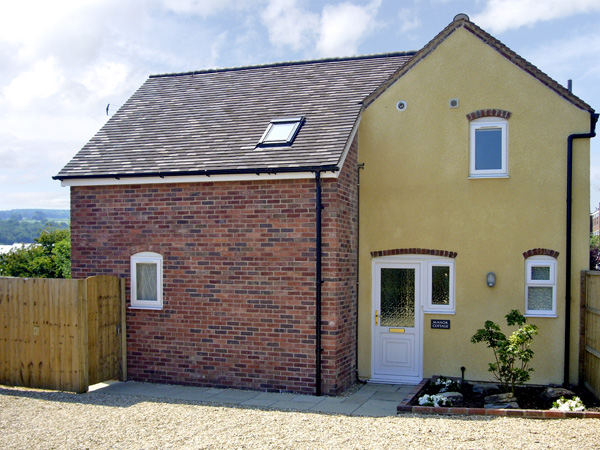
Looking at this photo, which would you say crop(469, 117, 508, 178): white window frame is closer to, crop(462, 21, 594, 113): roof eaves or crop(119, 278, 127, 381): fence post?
crop(462, 21, 594, 113): roof eaves

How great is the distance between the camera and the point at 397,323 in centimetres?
1141

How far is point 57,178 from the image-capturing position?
11938mm

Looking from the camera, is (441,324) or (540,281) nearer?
(540,281)

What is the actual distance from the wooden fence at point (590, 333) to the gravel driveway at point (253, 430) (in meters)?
1.85

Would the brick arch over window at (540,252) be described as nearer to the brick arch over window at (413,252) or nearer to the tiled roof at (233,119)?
the brick arch over window at (413,252)

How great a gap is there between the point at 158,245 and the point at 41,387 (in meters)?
3.20

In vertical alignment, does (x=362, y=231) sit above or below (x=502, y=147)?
below

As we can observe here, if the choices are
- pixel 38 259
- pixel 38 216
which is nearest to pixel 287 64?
pixel 38 259

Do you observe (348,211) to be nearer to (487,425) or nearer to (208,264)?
(208,264)

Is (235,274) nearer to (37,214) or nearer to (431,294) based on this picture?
(431,294)

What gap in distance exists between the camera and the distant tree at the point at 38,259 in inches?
1481

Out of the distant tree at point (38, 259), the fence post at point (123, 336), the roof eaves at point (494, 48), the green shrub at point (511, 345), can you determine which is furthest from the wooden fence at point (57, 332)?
the distant tree at point (38, 259)

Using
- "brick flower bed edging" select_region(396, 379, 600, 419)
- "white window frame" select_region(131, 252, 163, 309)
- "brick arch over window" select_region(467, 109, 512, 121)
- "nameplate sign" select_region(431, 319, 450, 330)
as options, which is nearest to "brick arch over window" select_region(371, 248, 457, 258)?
"nameplate sign" select_region(431, 319, 450, 330)

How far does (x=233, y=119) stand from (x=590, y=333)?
7981 mm
